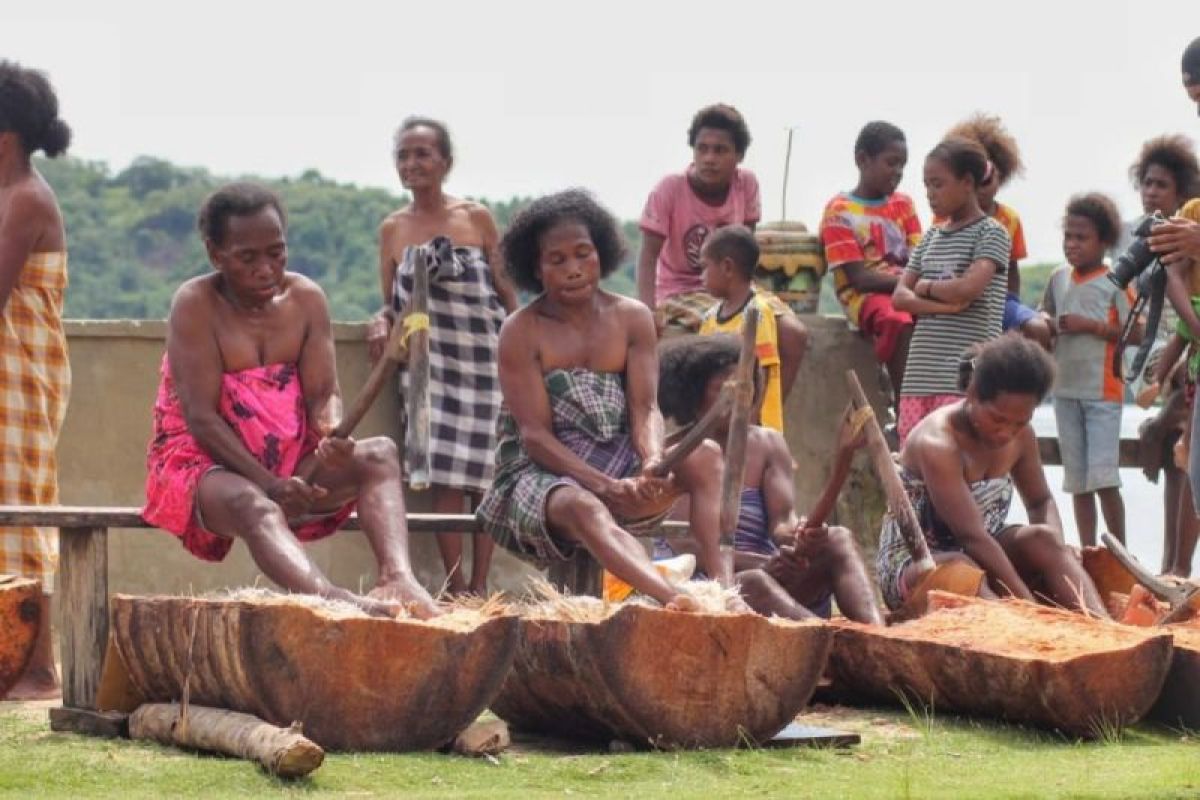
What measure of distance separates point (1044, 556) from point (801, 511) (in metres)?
2.64

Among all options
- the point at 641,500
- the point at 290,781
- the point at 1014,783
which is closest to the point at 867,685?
the point at 641,500

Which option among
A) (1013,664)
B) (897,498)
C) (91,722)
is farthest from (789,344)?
(91,722)

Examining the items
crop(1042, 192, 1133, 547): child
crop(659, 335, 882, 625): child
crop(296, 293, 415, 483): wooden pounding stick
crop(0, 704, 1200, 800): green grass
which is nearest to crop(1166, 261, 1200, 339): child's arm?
crop(1042, 192, 1133, 547): child

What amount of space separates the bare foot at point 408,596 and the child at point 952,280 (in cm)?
352

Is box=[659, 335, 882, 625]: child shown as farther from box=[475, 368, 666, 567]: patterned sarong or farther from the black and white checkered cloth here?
the black and white checkered cloth

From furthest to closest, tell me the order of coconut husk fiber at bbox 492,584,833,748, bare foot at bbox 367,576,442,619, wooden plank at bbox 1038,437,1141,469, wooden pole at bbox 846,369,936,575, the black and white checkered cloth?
wooden plank at bbox 1038,437,1141,469, the black and white checkered cloth, wooden pole at bbox 846,369,936,575, bare foot at bbox 367,576,442,619, coconut husk fiber at bbox 492,584,833,748

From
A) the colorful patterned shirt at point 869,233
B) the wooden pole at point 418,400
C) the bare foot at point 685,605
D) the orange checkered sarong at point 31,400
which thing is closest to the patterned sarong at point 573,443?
the wooden pole at point 418,400

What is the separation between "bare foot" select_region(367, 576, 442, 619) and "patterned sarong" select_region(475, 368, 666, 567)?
2.49 ft

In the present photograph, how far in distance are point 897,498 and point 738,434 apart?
1.23 meters

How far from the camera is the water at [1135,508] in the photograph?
44.5ft

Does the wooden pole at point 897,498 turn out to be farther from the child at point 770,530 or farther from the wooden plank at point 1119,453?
the wooden plank at point 1119,453

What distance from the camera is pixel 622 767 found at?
626cm

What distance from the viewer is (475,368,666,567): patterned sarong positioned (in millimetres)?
7742

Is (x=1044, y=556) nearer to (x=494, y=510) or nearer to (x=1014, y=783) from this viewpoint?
(x=494, y=510)
